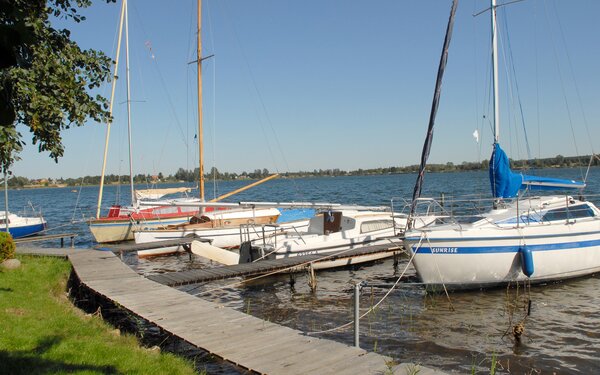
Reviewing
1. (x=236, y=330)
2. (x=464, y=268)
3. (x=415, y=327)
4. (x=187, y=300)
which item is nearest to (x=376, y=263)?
(x=464, y=268)

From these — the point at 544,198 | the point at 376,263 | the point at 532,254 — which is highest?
the point at 544,198

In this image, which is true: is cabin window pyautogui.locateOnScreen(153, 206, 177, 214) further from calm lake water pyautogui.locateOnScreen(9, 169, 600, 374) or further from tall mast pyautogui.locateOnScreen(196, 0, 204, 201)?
calm lake water pyautogui.locateOnScreen(9, 169, 600, 374)

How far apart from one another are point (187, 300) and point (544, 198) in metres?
13.3

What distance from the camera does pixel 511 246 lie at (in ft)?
47.3

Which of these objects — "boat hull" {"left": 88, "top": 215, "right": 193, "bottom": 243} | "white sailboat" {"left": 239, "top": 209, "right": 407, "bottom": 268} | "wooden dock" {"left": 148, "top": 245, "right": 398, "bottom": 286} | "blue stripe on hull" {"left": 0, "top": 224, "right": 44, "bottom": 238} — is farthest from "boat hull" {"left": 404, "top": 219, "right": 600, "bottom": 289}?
"blue stripe on hull" {"left": 0, "top": 224, "right": 44, "bottom": 238}

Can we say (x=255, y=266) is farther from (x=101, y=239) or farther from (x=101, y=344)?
(x=101, y=239)

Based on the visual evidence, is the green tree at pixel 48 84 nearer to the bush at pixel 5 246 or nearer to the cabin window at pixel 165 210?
the bush at pixel 5 246

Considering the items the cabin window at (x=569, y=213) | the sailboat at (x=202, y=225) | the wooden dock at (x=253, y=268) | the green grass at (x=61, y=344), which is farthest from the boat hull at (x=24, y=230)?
the cabin window at (x=569, y=213)

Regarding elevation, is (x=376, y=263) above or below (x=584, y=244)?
below

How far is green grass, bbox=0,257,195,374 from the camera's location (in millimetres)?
6828

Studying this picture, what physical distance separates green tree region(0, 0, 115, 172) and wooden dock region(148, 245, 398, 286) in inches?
273

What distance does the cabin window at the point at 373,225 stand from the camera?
20875mm

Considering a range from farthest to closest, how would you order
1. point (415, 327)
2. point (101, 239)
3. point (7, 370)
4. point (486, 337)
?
1. point (101, 239)
2. point (415, 327)
3. point (486, 337)
4. point (7, 370)

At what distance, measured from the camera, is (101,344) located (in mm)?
7996
